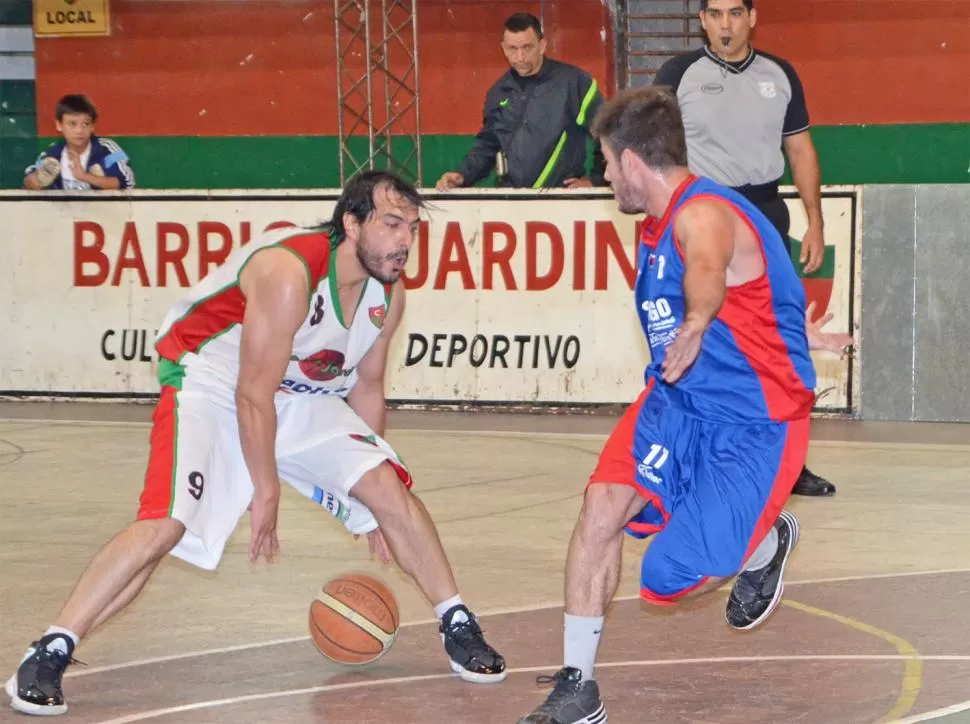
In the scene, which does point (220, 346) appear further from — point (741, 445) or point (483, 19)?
point (483, 19)

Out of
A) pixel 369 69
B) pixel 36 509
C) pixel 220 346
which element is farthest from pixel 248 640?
pixel 369 69

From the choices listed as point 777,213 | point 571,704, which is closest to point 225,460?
point 571,704

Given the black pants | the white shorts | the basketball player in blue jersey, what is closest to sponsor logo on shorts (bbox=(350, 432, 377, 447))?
the white shorts

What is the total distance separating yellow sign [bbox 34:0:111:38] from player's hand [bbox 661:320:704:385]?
16132 mm

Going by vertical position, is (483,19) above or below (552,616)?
above

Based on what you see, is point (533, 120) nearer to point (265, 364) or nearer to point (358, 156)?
point (265, 364)

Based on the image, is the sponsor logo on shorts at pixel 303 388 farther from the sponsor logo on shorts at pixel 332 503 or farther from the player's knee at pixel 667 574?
the player's knee at pixel 667 574

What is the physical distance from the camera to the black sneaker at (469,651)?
17.8 ft

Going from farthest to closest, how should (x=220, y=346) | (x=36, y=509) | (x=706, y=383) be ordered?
1. (x=36, y=509)
2. (x=220, y=346)
3. (x=706, y=383)

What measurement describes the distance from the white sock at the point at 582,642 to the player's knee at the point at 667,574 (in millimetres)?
286

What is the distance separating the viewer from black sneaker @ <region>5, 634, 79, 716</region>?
5.00 m

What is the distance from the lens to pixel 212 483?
539 centimetres

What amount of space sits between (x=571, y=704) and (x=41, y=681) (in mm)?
1593

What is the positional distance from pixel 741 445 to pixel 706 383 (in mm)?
221
